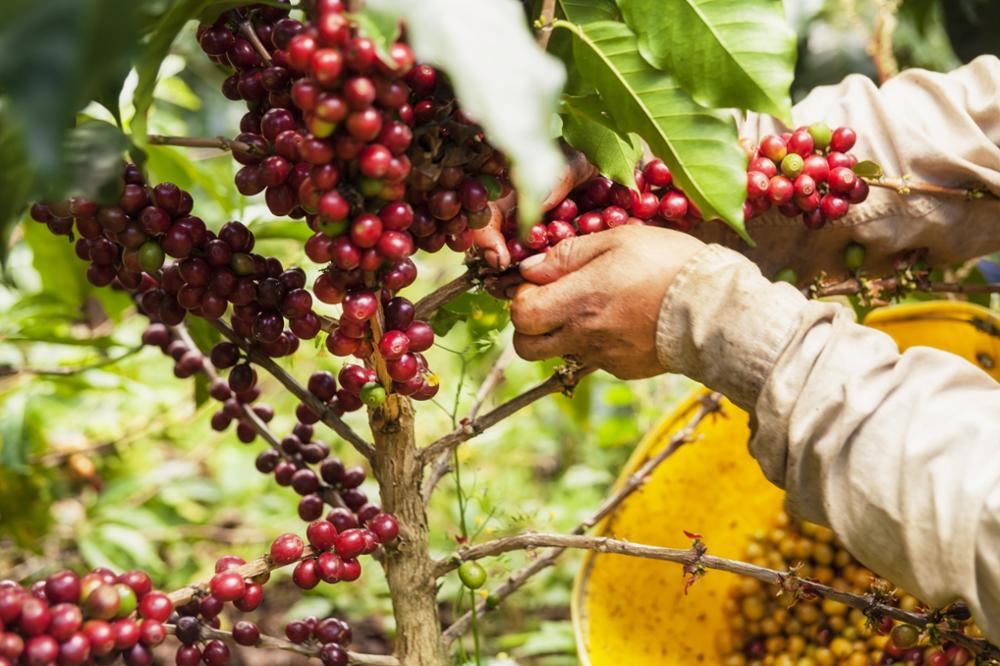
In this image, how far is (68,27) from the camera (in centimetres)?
61

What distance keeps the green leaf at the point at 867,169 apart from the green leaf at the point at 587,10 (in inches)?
15.3

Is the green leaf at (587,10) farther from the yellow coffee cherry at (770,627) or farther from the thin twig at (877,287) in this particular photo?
the yellow coffee cherry at (770,627)

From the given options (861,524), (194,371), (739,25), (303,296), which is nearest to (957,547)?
(861,524)

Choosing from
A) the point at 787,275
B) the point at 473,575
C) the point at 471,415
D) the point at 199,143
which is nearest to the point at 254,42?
the point at 199,143

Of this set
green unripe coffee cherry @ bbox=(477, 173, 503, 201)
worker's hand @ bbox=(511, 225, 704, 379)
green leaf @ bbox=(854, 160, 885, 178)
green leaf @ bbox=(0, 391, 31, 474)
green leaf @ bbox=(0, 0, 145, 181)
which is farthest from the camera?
green leaf @ bbox=(0, 391, 31, 474)

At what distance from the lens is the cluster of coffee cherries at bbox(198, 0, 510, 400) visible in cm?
75

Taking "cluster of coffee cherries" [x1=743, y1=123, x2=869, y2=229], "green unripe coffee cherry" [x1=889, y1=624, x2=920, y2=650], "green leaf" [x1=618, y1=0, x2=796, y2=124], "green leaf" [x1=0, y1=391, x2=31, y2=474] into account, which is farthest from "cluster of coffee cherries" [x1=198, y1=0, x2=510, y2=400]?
"green leaf" [x1=0, y1=391, x2=31, y2=474]

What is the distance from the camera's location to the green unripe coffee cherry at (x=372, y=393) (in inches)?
38.7

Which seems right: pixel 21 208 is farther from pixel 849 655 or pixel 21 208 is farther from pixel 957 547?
pixel 849 655

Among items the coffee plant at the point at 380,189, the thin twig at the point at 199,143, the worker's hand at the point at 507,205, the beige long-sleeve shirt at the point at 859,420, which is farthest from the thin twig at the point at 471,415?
the thin twig at the point at 199,143

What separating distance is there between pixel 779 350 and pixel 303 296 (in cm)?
52

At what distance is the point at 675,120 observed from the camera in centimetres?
93

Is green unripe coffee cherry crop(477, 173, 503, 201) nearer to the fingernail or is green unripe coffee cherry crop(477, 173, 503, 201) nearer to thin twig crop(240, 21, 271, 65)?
the fingernail

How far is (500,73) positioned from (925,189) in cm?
85
